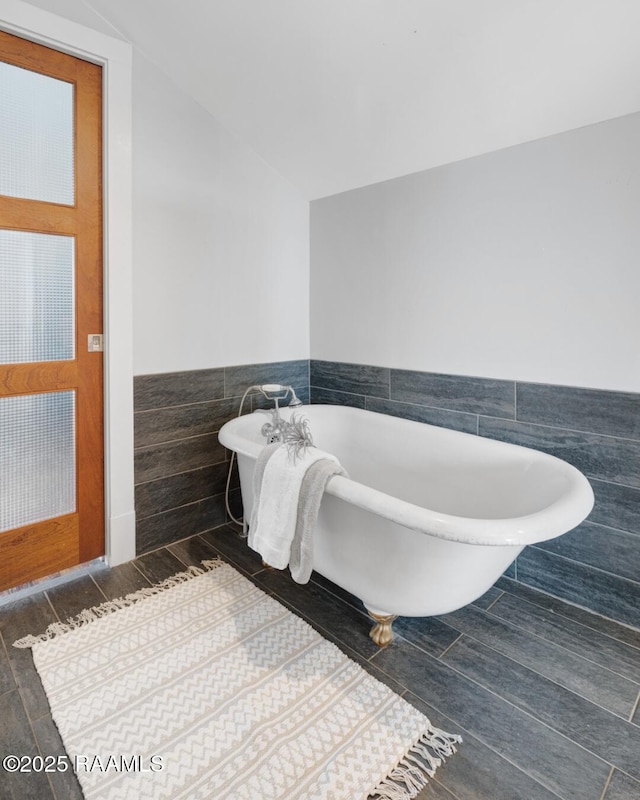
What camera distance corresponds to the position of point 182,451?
95.7 inches

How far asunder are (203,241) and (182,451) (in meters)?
1.11

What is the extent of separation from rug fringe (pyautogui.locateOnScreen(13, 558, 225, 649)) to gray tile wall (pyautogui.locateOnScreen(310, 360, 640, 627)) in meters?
1.45

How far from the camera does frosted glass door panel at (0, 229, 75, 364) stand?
6.13 feet

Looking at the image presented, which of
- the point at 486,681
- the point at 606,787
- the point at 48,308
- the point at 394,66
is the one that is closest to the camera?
the point at 606,787

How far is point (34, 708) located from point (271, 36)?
8.49ft

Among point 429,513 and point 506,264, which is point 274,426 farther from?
point 506,264

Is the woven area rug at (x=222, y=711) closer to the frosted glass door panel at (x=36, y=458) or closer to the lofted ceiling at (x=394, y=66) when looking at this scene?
the frosted glass door panel at (x=36, y=458)

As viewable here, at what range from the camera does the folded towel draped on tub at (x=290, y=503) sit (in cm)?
154

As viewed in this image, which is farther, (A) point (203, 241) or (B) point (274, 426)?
(A) point (203, 241)

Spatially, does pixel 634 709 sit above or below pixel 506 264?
below

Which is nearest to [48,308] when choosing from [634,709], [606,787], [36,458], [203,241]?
[36,458]

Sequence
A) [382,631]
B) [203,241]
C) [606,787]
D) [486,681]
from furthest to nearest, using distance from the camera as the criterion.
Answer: [203,241]
[382,631]
[486,681]
[606,787]

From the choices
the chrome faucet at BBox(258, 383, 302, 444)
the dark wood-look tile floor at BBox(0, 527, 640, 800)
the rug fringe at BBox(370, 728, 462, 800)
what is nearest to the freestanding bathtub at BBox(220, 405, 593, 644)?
the chrome faucet at BBox(258, 383, 302, 444)

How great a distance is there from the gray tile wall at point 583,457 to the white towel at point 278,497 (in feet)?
3.20
